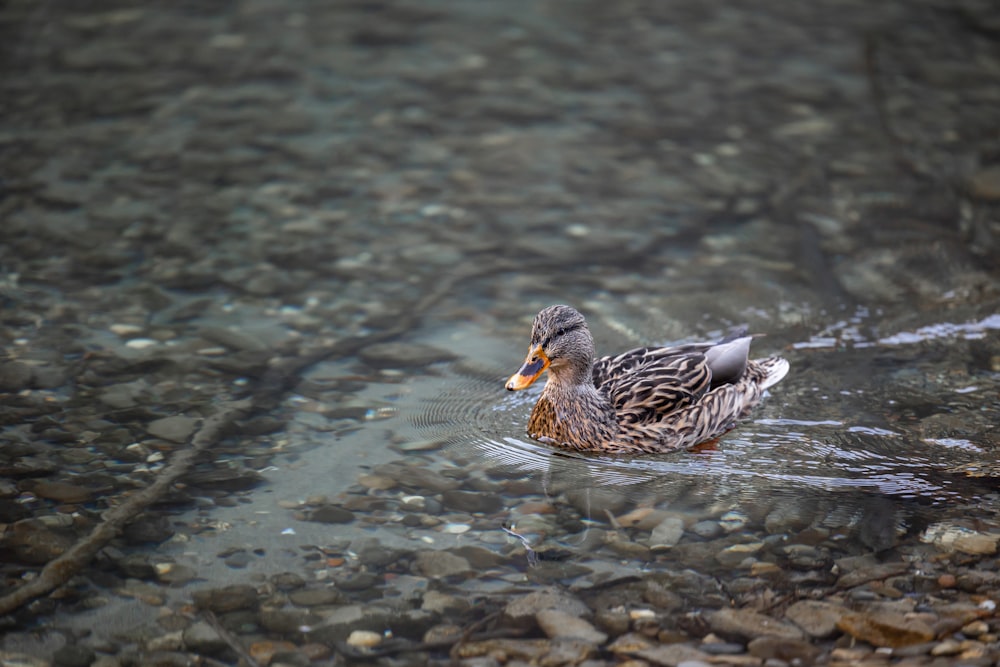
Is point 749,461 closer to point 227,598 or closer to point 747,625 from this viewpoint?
point 747,625

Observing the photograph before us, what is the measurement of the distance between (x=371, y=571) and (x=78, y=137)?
7.56 meters

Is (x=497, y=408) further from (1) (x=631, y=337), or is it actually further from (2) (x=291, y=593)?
(2) (x=291, y=593)

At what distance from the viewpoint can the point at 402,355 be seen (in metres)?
8.47

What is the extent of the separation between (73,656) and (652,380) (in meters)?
3.77

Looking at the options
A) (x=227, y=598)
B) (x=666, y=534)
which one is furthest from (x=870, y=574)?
(x=227, y=598)

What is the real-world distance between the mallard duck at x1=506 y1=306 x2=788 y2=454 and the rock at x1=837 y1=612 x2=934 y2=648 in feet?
6.29

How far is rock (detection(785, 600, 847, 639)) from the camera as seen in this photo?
562cm

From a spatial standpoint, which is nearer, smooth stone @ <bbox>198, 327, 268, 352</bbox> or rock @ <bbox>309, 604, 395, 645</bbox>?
rock @ <bbox>309, 604, 395, 645</bbox>

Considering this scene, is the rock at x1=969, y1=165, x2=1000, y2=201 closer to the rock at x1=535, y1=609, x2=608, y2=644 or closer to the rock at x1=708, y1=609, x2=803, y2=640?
the rock at x1=708, y1=609, x2=803, y2=640

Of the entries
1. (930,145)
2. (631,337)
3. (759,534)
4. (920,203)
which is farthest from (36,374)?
(930,145)

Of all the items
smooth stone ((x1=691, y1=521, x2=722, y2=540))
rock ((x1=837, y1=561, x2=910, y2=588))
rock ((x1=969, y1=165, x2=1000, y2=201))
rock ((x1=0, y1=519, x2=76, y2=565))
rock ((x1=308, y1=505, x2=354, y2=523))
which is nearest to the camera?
rock ((x1=837, y1=561, x2=910, y2=588))

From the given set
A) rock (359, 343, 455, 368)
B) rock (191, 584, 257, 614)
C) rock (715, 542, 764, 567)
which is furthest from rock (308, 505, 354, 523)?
rock (715, 542, 764, 567)

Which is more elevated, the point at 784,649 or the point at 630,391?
the point at 630,391

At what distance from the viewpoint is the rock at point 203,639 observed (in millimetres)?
5535
